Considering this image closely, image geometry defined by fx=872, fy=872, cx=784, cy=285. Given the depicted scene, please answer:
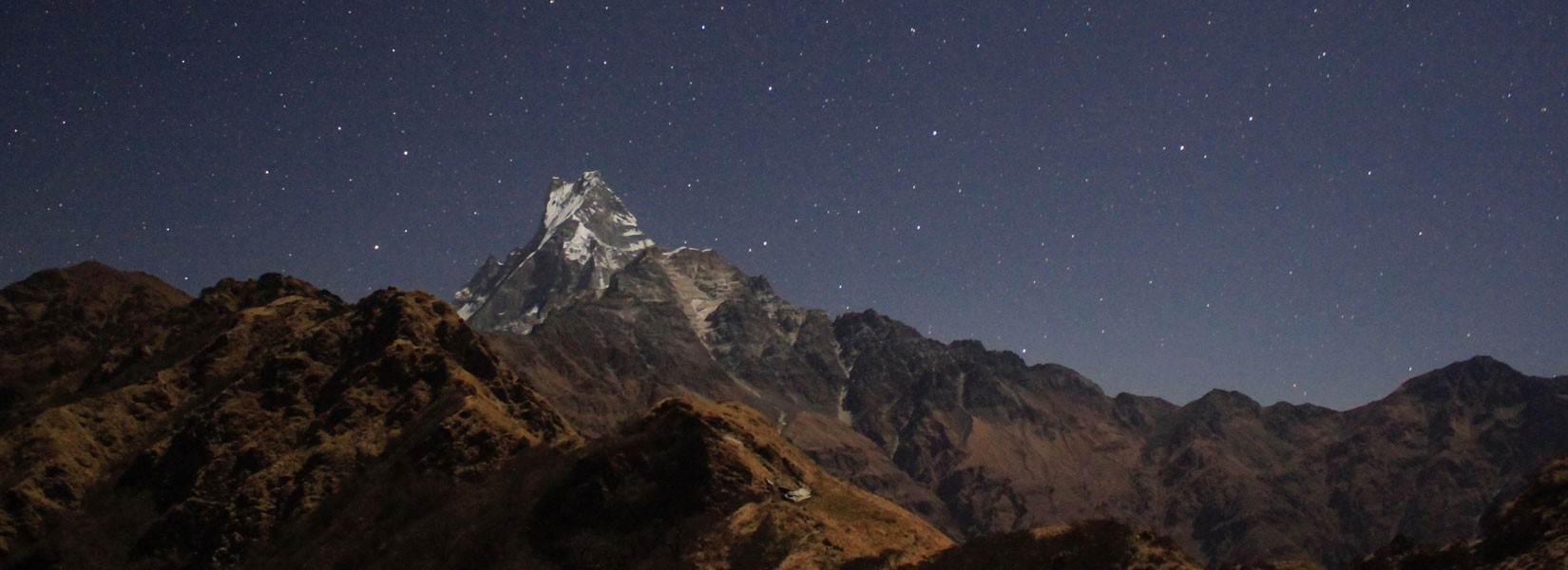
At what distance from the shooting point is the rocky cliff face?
53.5 m

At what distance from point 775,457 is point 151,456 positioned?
59.2 meters

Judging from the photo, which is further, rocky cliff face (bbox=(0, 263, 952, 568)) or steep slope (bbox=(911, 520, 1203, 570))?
rocky cliff face (bbox=(0, 263, 952, 568))

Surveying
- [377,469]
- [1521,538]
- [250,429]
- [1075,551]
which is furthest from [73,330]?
[1521,538]

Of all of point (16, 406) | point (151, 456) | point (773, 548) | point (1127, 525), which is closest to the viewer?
point (1127, 525)

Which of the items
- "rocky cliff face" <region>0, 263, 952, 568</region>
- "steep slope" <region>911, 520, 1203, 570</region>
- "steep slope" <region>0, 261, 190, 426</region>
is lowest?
"steep slope" <region>911, 520, 1203, 570</region>

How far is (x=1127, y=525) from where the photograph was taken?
122 feet

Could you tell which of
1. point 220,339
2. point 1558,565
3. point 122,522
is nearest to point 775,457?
point 1558,565

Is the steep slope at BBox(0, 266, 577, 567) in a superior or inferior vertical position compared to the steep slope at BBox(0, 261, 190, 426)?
inferior

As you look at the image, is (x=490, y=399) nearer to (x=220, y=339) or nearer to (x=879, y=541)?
(x=220, y=339)

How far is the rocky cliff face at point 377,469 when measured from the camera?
53.5 metres

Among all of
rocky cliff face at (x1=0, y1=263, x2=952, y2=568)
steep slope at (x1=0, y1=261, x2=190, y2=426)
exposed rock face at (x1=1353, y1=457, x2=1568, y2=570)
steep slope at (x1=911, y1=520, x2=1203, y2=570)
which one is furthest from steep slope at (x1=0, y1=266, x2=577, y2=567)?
exposed rock face at (x1=1353, y1=457, x2=1568, y2=570)

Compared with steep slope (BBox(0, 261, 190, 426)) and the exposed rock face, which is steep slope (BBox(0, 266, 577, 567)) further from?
the exposed rock face

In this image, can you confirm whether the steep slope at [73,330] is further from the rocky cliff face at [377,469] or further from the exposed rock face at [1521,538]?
the exposed rock face at [1521,538]

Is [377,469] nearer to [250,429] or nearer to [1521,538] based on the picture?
[250,429]
